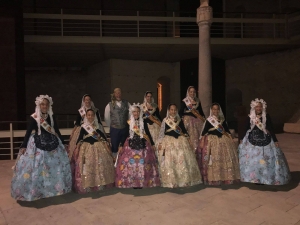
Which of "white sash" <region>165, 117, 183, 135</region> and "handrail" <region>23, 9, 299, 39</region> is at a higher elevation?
"handrail" <region>23, 9, 299, 39</region>

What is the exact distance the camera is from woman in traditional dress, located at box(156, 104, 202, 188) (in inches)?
170

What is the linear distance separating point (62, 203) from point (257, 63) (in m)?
12.6

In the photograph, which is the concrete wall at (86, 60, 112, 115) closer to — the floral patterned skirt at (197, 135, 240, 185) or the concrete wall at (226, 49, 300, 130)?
the concrete wall at (226, 49, 300, 130)

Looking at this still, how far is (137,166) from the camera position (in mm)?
4281

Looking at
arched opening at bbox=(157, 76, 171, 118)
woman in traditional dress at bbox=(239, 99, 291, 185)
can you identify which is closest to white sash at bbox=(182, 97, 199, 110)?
woman in traditional dress at bbox=(239, 99, 291, 185)

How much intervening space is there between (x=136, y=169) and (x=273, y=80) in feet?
37.1

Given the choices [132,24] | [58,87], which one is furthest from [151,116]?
[58,87]

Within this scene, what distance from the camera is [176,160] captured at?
436 cm

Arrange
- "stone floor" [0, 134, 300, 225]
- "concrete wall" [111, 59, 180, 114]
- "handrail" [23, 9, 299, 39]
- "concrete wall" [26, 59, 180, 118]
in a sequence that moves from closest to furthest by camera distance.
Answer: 1. "stone floor" [0, 134, 300, 225]
2. "handrail" [23, 9, 299, 39]
3. "concrete wall" [111, 59, 180, 114]
4. "concrete wall" [26, 59, 180, 118]

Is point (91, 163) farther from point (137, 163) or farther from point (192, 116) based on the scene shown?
point (192, 116)

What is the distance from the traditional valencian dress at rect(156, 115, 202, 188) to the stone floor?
173 mm

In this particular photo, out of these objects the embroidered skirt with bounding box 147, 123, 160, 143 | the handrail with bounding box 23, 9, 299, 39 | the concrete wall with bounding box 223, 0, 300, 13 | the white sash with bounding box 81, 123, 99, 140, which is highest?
the concrete wall with bounding box 223, 0, 300, 13

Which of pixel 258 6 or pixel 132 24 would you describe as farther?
pixel 258 6

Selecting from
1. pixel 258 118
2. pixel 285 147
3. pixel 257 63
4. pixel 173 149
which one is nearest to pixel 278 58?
pixel 257 63
